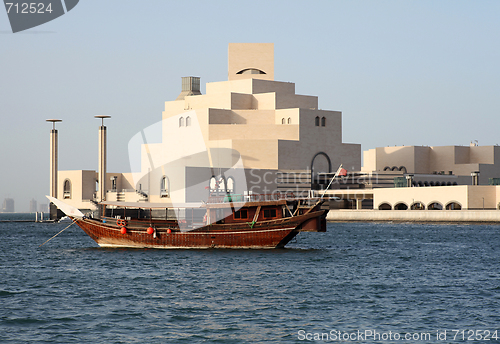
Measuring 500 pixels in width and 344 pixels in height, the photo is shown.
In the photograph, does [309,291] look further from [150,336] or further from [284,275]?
[150,336]

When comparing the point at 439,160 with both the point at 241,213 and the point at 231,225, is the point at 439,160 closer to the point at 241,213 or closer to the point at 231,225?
the point at 241,213

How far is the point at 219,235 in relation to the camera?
38.2 metres

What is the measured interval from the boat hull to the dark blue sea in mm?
590

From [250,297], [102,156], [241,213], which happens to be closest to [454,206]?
[102,156]

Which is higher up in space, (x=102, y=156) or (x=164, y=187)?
(x=102, y=156)

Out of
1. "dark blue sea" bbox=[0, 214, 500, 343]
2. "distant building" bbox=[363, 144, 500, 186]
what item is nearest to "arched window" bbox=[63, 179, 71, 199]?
"distant building" bbox=[363, 144, 500, 186]

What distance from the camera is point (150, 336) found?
17906 millimetres

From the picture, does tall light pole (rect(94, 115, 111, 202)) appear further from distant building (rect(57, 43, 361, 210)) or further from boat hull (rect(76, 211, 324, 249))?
boat hull (rect(76, 211, 324, 249))

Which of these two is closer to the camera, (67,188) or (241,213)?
(241,213)

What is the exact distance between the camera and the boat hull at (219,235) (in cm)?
3784

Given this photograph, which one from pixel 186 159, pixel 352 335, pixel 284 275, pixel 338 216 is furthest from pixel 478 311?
pixel 186 159

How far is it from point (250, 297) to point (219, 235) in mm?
14722

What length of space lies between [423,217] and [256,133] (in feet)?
88.0

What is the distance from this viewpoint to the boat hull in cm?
3784
